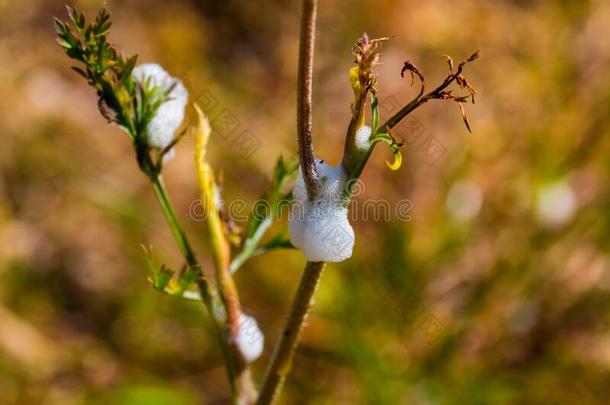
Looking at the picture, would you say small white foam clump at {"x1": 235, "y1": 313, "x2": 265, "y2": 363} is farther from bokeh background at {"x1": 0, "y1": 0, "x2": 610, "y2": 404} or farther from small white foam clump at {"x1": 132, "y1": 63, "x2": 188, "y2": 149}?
bokeh background at {"x1": 0, "y1": 0, "x2": 610, "y2": 404}

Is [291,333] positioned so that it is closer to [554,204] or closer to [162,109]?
[162,109]

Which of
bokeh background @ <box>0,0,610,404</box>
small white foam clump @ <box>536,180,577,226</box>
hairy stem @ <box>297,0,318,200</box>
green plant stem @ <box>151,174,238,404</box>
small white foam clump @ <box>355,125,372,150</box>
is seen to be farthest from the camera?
small white foam clump @ <box>536,180,577,226</box>

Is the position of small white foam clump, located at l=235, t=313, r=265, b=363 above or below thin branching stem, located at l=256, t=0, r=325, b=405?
below

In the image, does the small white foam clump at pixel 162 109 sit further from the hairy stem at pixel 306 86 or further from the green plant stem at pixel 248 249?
the hairy stem at pixel 306 86

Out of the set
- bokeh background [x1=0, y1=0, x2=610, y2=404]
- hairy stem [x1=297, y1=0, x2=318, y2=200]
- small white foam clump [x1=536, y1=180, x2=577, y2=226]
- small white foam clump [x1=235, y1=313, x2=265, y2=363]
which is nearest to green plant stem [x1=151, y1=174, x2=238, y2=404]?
small white foam clump [x1=235, y1=313, x2=265, y2=363]

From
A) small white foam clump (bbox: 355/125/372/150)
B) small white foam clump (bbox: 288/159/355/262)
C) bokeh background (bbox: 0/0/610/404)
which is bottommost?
bokeh background (bbox: 0/0/610/404)

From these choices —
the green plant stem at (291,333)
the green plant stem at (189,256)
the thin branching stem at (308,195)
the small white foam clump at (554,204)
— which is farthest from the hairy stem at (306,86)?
the small white foam clump at (554,204)

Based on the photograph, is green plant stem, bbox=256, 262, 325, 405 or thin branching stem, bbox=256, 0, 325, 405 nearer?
thin branching stem, bbox=256, 0, 325, 405
